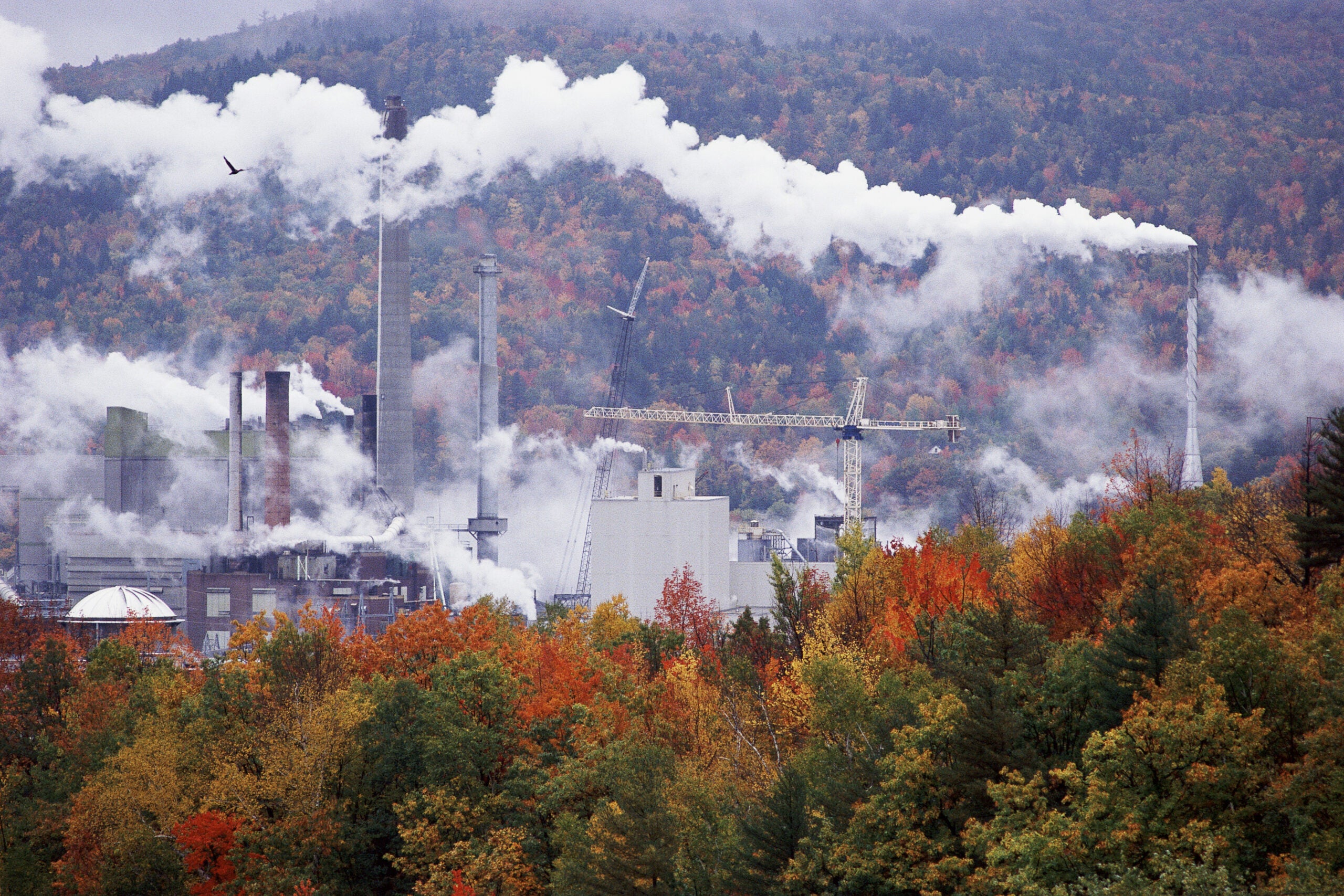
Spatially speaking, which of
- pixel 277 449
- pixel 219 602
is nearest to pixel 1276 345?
pixel 277 449

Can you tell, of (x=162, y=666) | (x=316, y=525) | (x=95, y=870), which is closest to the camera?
(x=95, y=870)

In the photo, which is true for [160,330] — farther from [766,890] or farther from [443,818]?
[766,890]

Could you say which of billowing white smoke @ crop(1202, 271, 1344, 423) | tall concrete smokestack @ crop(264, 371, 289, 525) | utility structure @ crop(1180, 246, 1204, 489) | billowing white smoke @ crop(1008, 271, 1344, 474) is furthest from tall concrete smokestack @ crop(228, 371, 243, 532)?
billowing white smoke @ crop(1202, 271, 1344, 423)

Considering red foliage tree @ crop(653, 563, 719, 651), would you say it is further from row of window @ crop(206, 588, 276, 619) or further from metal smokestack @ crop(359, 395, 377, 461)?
metal smokestack @ crop(359, 395, 377, 461)

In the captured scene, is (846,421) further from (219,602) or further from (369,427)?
(219,602)

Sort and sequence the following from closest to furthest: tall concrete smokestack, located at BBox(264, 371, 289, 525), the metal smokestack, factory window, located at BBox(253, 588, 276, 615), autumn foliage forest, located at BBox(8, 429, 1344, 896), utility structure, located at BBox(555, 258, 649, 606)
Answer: autumn foliage forest, located at BBox(8, 429, 1344, 896), factory window, located at BBox(253, 588, 276, 615), tall concrete smokestack, located at BBox(264, 371, 289, 525), the metal smokestack, utility structure, located at BBox(555, 258, 649, 606)

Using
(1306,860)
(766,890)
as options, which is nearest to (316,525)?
(766,890)

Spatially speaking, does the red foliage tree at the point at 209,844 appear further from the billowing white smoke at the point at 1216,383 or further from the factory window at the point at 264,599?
the billowing white smoke at the point at 1216,383

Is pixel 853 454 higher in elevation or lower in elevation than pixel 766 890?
higher
